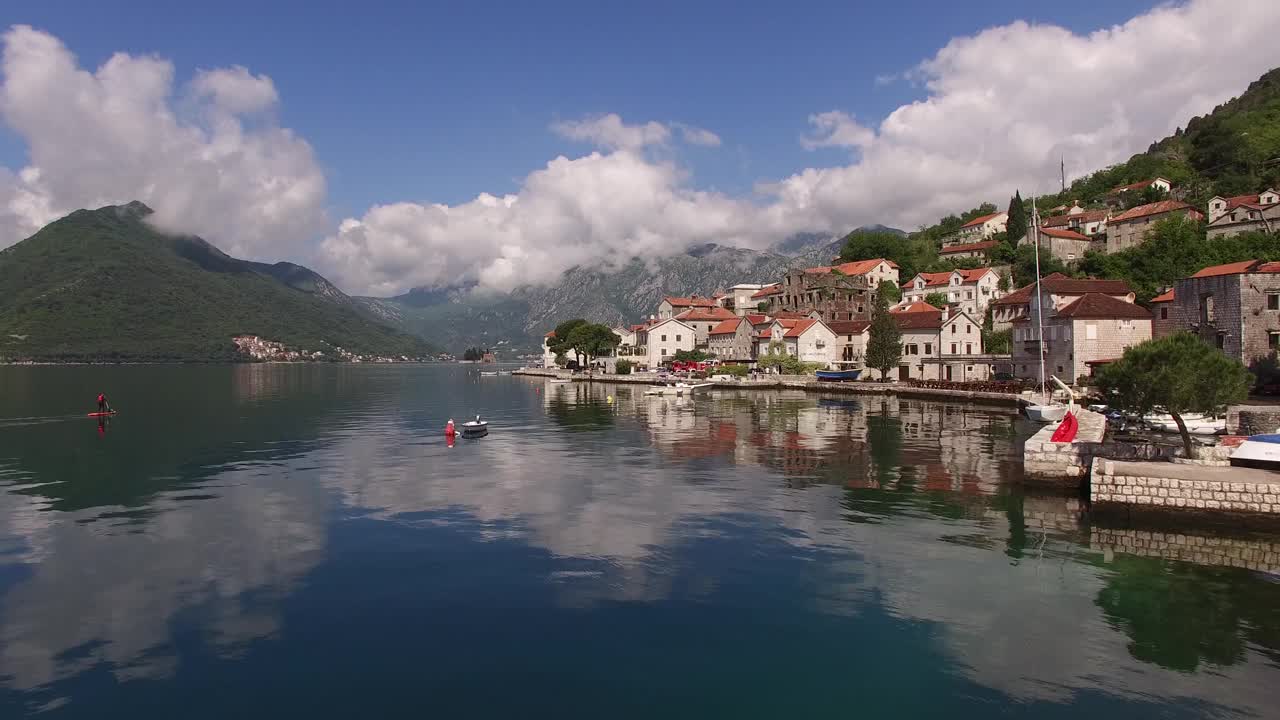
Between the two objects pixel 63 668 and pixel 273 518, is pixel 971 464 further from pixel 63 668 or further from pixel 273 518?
pixel 63 668

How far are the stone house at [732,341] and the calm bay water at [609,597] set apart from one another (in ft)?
301

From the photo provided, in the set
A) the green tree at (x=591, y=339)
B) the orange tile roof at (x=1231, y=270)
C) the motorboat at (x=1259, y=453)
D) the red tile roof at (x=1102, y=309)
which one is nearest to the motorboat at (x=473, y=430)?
the motorboat at (x=1259, y=453)

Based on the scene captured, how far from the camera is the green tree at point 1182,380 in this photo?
89.7 feet

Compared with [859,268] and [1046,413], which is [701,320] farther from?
[1046,413]

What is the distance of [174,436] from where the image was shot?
1960 inches

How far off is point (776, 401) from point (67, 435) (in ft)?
213

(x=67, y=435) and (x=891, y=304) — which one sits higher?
(x=891, y=304)

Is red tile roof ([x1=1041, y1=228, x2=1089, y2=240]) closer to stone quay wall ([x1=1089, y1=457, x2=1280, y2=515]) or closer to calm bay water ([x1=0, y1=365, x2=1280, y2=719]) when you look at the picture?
calm bay water ([x1=0, y1=365, x2=1280, y2=719])

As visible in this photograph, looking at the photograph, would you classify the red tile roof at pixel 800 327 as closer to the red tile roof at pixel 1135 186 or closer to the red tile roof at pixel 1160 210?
the red tile roof at pixel 1160 210

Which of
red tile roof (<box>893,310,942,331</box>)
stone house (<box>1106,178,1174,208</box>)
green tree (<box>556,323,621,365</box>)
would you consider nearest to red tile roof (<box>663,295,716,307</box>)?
green tree (<box>556,323,621,365</box>)

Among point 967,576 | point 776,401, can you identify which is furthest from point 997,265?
point 967,576

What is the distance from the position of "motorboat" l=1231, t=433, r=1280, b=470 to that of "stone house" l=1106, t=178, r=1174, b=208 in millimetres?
121169

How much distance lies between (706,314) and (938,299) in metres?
48.6

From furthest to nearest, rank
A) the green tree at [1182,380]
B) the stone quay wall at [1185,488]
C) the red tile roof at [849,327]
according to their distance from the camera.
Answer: the red tile roof at [849,327] < the green tree at [1182,380] < the stone quay wall at [1185,488]
